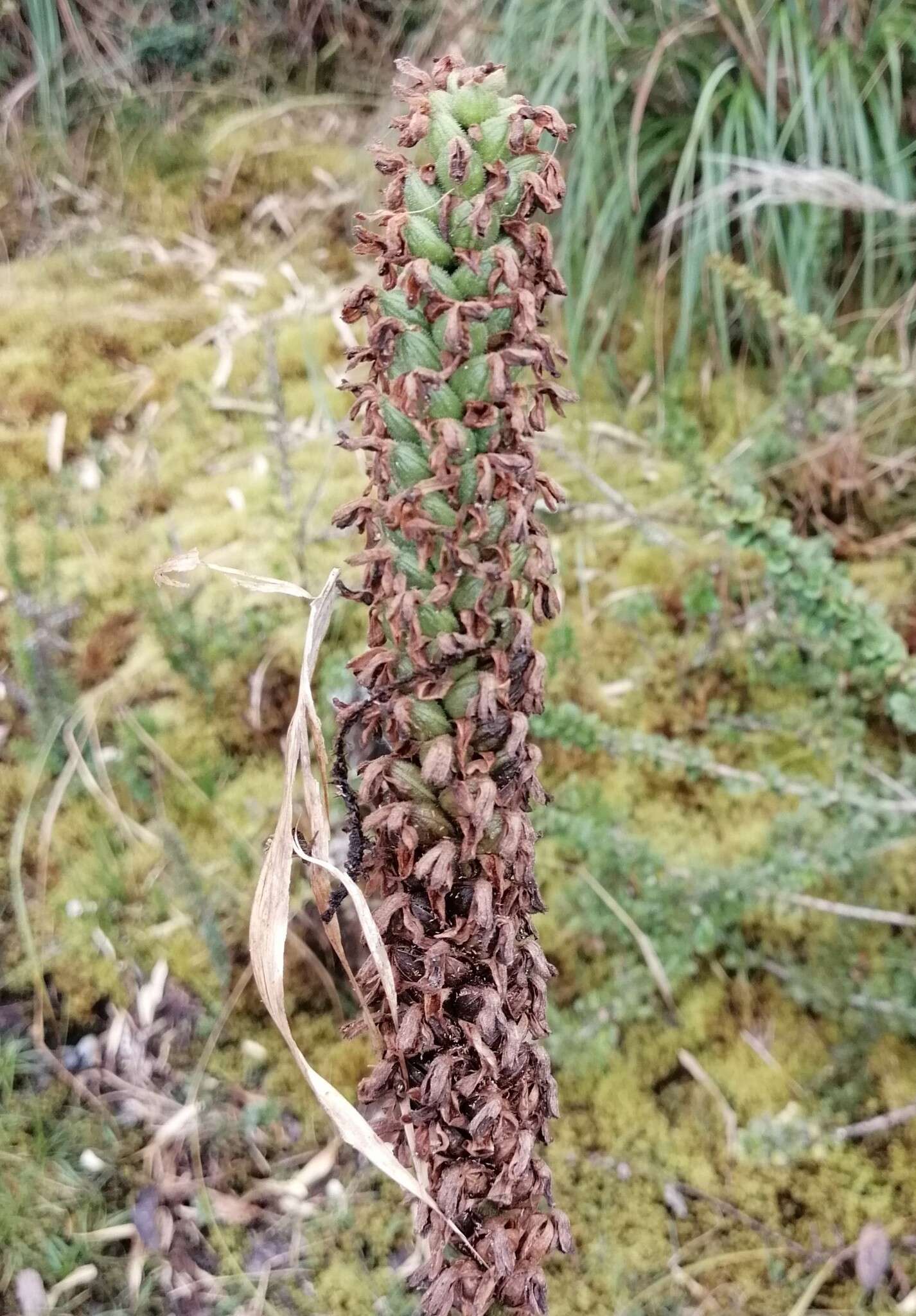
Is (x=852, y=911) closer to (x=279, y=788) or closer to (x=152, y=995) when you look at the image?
(x=279, y=788)

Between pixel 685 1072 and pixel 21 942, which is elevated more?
pixel 21 942

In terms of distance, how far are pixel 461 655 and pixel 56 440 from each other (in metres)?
1.76

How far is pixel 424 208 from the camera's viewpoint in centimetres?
60

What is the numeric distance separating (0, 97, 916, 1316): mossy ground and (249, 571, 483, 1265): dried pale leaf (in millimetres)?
597

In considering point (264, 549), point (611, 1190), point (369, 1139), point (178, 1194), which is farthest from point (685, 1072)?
point (264, 549)

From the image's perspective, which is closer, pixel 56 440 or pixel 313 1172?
pixel 313 1172

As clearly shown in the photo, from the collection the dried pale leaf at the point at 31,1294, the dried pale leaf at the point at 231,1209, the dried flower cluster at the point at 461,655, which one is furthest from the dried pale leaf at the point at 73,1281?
the dried flower cluster at the point at 461,655

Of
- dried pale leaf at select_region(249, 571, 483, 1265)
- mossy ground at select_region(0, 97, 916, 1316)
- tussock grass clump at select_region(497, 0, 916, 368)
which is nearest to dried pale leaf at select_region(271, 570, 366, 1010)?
dried pale leaf at select_region(249, 571, 483, 1265)

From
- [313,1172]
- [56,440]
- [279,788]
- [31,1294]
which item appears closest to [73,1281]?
[31,1294]

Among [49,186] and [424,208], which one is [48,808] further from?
[49,186]

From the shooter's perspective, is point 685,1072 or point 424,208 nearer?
point 424,208

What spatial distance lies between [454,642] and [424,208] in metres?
0.26

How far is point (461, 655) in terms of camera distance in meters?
0.65

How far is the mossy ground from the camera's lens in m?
1.23
